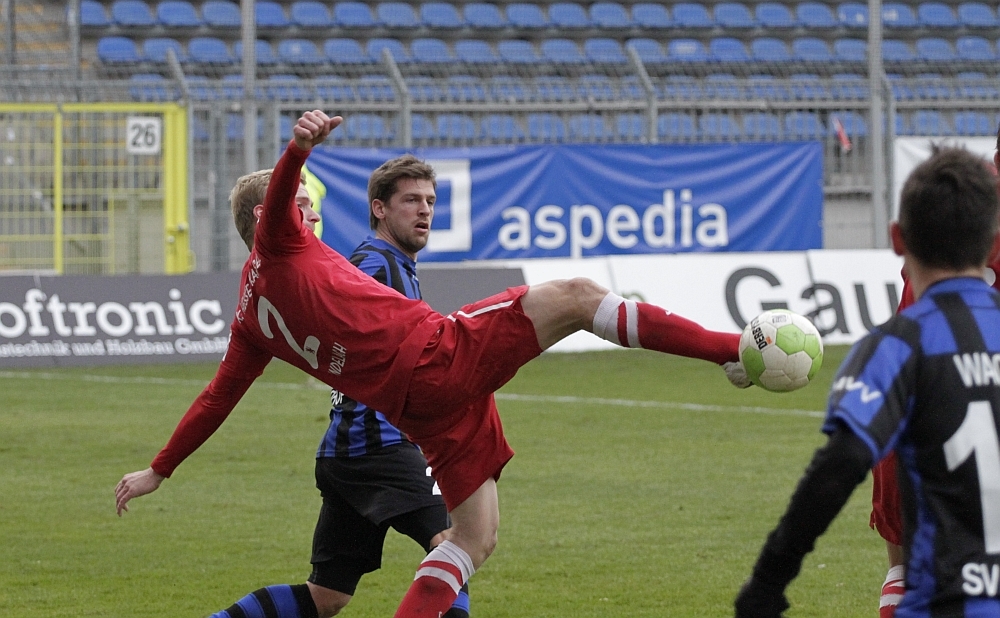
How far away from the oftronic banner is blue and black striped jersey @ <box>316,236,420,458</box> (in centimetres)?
1110

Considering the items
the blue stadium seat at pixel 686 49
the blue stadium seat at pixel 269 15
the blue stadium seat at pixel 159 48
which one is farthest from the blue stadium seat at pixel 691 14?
the blue stadium seat at pixel 159 48

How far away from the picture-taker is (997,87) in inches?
750

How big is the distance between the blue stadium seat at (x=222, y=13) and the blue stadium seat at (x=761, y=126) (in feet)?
36.2

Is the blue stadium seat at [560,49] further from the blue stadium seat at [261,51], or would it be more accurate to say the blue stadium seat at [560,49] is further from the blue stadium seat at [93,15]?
the blue stadium seat at [93,15]

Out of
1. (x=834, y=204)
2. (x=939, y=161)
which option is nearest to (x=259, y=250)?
(x=939, y=161)

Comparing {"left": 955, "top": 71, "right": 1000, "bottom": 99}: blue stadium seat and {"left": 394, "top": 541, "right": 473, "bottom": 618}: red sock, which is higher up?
{"left": 955, "top": 71, "right": 1000, "bottom": 99}: blue stadium seat

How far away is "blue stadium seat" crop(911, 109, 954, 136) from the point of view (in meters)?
19.0

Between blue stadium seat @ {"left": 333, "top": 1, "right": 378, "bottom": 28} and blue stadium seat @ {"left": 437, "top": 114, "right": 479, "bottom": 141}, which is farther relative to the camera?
blue stadium seat @ {"left": 333, "top": 1, "right": 378, "bottom": 28}

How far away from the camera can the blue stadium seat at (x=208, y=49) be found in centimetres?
2464

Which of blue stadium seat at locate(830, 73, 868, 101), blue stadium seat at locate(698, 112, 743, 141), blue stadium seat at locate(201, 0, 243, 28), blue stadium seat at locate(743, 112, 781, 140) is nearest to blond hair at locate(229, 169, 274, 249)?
blue stadium seat at locate(698, 112, 743, 141)

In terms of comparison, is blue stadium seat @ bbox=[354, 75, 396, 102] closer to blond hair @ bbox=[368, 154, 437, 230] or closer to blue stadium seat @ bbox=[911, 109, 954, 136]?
blue stadium seat @ bbox=[911, 109, 954, 136]

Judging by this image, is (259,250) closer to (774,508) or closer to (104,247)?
(774,508)

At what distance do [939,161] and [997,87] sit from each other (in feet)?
57.8

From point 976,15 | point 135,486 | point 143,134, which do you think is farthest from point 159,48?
point 135,486
